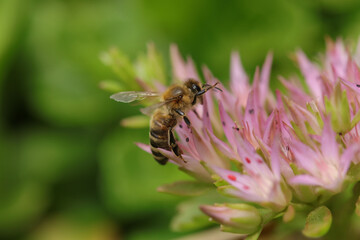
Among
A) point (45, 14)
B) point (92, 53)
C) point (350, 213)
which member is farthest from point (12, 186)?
point (350, 213)

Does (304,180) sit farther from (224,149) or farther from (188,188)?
(188,188)

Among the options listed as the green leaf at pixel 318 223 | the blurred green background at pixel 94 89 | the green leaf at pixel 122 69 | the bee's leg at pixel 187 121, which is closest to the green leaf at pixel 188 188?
the bee's leg at pixel 187 121

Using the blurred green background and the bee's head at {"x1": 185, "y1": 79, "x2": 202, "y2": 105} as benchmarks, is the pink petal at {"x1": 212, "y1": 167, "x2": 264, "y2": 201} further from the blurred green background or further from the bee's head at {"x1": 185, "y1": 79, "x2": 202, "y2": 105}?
the blurred green background

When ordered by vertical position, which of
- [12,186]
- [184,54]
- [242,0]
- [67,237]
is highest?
[242,0]

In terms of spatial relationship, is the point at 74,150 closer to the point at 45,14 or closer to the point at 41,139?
the point at 41,139

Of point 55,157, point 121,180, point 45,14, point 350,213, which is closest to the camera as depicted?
point 350,213

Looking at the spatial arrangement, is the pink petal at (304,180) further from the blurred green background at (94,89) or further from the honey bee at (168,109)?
the blurred green background at (94,89)
